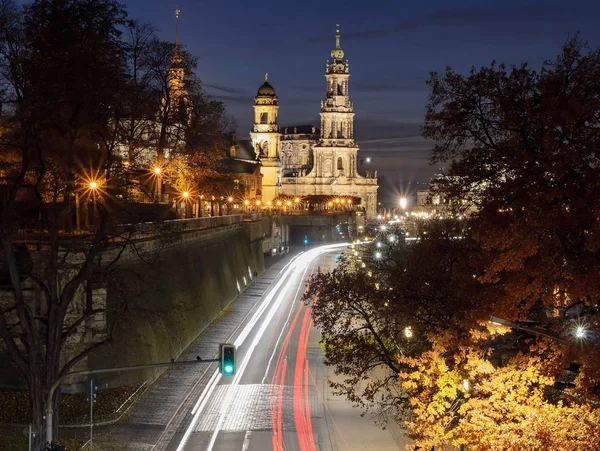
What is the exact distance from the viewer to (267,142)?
147 m

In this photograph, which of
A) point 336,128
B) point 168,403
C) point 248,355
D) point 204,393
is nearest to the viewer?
point 168,403

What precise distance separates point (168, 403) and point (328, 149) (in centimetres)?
11765

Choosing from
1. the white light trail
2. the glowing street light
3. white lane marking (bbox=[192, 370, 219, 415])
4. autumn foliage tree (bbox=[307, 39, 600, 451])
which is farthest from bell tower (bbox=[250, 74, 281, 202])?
the glowing street light

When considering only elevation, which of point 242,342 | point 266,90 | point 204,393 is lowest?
point 204,393

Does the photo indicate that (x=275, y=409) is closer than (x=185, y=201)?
Yes

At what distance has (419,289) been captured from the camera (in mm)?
23547

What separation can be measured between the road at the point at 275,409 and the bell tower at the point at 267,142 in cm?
10132

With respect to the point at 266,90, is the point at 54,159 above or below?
below

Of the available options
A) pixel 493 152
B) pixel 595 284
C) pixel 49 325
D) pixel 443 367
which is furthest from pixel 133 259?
pixel 595 284

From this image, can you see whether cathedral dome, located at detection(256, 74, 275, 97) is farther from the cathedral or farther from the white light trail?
the white light trail

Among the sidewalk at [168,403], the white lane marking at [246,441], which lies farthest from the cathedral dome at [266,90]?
the white lane marking at [246,441]

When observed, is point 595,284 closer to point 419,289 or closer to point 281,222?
point 419,289

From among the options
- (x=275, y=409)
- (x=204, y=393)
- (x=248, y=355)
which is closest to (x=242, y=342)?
(x=248, y=355)

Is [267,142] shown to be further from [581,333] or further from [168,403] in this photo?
[581,333]
